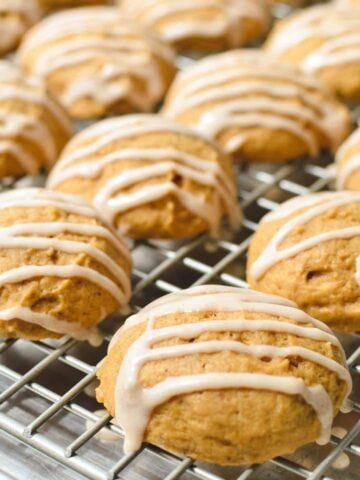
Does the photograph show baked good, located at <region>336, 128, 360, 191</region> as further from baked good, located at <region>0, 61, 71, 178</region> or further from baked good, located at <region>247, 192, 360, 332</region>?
baked good, located at <region>0, 61, 71, 178</region>

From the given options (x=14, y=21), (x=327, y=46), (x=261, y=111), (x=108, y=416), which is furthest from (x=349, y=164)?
(x=14, y=21)

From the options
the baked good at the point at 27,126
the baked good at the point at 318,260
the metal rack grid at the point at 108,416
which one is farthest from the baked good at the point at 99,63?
the baked good at the point at 318,260

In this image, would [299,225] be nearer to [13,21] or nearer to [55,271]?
[55,271]

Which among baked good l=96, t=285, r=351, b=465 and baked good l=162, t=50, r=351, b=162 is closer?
baked good l=96, t=285, r=351, b=465

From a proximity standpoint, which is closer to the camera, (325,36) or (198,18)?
(325,36)

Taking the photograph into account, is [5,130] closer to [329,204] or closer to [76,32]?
[76,32]

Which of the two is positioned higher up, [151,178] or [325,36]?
[151,178]

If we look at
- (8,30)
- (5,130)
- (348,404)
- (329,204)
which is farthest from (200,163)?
(8,30)

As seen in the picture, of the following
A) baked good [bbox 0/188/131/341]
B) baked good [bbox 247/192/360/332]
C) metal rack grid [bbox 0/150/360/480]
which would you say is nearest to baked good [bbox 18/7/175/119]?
metal rack grid [bbox 0/150/360/480]
